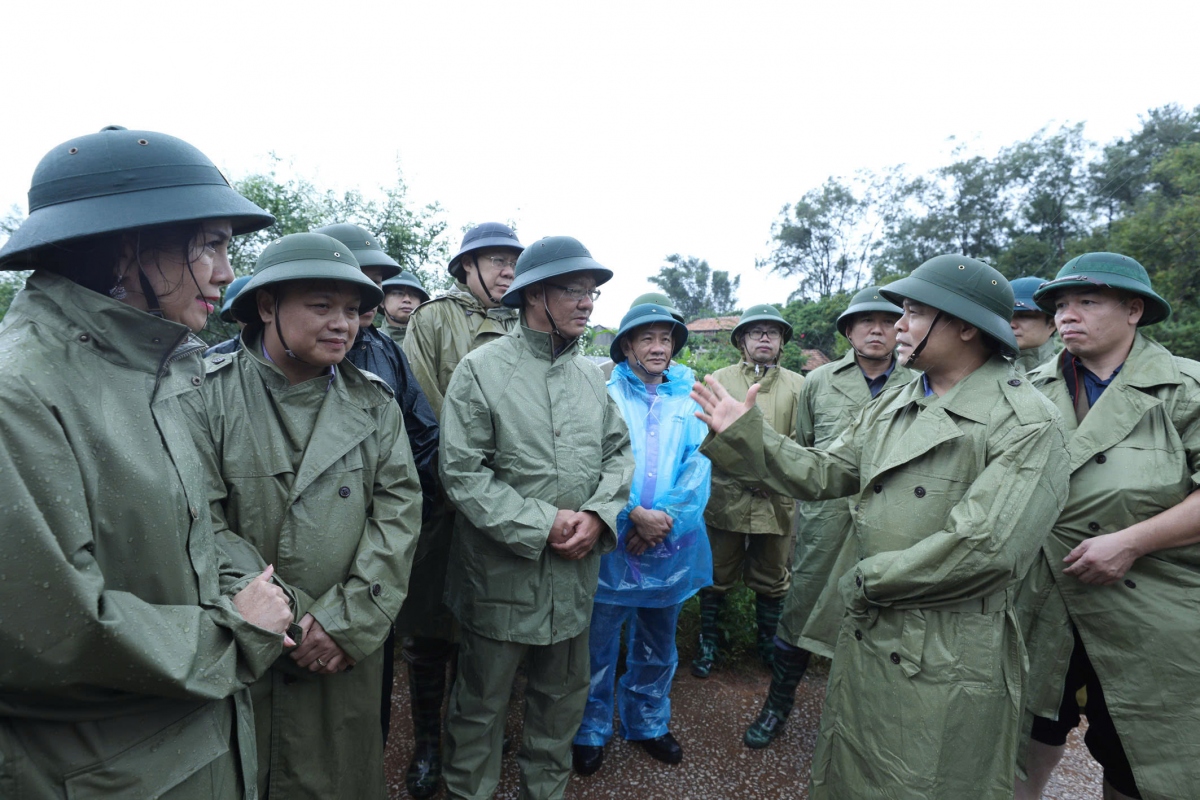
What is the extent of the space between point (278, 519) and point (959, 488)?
236cm

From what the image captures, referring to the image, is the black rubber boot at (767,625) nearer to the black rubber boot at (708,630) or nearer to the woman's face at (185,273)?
the black rubber boot at (708,630)

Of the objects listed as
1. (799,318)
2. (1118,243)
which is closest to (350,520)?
(1118,243)

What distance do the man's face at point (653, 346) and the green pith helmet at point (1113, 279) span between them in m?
1.85

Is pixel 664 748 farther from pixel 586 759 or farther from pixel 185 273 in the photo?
pixel 185 273

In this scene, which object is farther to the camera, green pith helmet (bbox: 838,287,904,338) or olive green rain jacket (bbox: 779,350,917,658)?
green pith helmet (bbox: 838,287,904,338)

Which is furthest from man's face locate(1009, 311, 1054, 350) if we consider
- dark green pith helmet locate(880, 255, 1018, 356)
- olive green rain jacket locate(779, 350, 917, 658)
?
dark green pith helmet locate(880, 255, 1018, 356)

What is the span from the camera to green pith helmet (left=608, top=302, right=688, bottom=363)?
3.47 metres

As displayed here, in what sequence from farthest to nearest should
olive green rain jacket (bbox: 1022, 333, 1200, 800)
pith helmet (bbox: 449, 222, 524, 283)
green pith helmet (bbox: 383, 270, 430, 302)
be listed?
green pith helmet (bbox: 383, 270, 430, 302) → pith helmet (bbox: 449, 222, 524, 283) → olive green rain jacket (bbox: 1022, 333, 1200, 800)

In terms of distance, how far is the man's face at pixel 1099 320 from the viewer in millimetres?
2660

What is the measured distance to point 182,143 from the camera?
1.47m

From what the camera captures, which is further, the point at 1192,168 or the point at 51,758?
the point at 1192,168

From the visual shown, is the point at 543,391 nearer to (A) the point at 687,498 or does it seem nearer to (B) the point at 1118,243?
(A) the point at 687,498

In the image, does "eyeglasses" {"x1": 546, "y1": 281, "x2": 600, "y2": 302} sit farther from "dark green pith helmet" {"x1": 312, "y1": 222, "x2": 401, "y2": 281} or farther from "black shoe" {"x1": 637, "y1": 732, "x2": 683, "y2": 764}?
"black shoe" {"x1": 637, "y1": 732, "x2": 683, "y2": 764}

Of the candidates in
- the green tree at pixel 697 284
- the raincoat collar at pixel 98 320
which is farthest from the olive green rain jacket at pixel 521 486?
the green tree at pixel 697 284
